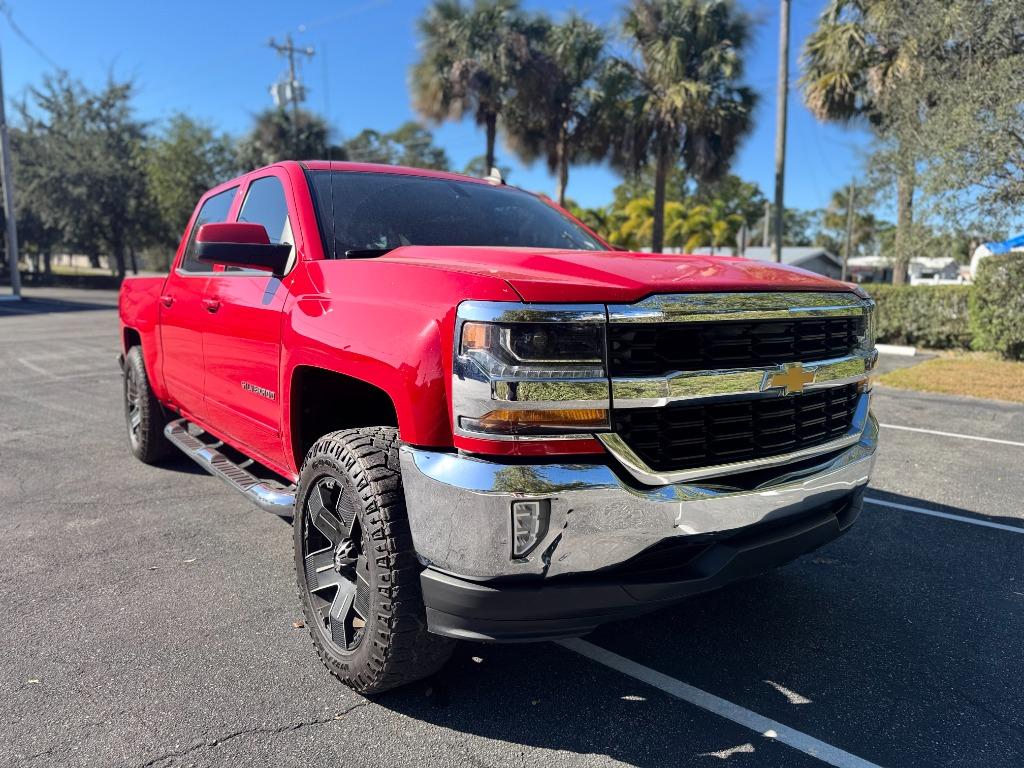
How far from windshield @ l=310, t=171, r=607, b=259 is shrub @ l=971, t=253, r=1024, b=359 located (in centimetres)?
1080

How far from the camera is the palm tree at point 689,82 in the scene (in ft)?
64.4

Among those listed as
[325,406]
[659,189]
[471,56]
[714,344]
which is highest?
[471,56]

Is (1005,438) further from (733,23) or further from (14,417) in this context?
(733,23)

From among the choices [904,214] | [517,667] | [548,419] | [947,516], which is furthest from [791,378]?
[904,214]

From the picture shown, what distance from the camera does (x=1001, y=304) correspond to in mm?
12055

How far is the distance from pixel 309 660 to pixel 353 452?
959 mm

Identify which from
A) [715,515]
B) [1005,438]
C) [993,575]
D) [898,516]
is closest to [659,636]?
[715,515]

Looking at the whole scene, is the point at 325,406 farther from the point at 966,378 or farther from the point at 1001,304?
the point at 1001,304

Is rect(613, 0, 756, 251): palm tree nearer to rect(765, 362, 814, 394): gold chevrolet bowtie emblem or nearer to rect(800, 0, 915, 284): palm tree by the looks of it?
rect(800, 0, 915, 284): palm tree

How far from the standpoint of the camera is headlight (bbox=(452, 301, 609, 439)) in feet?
6.68

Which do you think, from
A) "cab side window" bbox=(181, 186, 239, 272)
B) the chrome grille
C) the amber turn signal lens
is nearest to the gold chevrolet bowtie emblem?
the chrome grille

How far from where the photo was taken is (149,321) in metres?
5.06

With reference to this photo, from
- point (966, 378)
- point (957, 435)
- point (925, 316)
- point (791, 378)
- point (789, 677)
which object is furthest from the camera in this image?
point (925, 316)

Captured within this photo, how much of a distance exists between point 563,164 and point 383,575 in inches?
880
